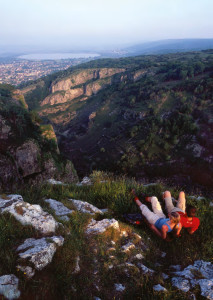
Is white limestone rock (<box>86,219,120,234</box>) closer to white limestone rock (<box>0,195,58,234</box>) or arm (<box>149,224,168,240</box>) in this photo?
white limestone rock (<box>0,195,58,234</box>)

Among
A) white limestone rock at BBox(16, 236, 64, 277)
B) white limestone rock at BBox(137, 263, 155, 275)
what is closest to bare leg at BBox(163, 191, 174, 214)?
white limestone rock at BBox(137, 263, 155, 275)

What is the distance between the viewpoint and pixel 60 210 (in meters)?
3.80

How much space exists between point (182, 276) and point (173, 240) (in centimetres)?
113

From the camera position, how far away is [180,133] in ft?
130

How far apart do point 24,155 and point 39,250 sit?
15495 mm

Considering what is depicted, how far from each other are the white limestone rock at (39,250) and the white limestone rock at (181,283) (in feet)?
6.42

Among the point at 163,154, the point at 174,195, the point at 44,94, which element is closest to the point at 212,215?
the point at 174,195

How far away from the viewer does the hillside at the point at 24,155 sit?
47.3ft

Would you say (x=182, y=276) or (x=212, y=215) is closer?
(x=182, y=276)

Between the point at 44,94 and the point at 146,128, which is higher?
the point at 44,94

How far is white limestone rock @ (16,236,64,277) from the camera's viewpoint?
231cm

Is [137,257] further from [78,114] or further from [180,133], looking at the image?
[78,114]

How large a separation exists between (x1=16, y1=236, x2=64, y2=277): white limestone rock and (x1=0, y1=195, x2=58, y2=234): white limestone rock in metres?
0.29

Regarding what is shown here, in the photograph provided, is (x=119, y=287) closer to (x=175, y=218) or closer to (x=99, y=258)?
(x=99, y=258)
